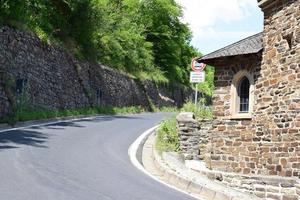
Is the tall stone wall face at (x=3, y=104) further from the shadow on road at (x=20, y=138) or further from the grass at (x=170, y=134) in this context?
the grass at (x=170, y=134)

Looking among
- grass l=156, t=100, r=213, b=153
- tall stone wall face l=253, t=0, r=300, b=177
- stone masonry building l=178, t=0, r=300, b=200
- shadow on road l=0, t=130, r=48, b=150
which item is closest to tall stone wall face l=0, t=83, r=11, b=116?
shadow on road l=0, t=130, r=48, b=150

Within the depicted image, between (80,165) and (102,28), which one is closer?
(80,165)

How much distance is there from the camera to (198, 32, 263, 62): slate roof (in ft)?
51.9

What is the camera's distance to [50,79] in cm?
2625

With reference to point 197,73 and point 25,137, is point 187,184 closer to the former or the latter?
point 25,137

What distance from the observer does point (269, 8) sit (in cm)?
1517

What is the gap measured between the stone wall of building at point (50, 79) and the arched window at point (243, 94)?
9.48 meters

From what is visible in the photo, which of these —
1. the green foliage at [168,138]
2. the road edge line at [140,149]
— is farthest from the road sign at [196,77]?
the road edge line at [140,149]

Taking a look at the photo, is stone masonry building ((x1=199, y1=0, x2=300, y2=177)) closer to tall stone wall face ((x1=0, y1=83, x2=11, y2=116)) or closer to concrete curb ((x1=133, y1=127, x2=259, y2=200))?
concrete curb ((x1=133, y1=127, x2=259, y2=200))

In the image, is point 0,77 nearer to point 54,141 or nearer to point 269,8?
point 54,141

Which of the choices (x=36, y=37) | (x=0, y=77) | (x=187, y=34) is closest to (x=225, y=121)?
(x=0, y=77)

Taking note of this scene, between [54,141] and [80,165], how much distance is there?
383cm

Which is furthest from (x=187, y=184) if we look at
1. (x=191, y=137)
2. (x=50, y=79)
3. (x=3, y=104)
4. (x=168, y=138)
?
(x=50, y=79)

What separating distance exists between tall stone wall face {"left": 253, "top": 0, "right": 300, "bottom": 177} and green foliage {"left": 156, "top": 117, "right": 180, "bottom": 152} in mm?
2715
